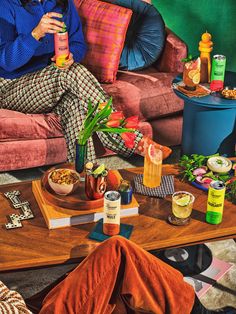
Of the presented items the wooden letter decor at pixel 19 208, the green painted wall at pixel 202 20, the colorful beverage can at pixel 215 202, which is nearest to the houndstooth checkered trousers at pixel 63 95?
the wooden letter decor at pixel 19 208

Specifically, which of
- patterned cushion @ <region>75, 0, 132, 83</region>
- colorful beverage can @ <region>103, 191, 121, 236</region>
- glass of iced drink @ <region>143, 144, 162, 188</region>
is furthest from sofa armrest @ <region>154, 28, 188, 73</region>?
colorful beverage can @ <region>103, 191, 121, 236</region>

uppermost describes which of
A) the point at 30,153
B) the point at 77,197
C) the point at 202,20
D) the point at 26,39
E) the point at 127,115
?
the point at 26,39

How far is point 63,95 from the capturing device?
3.68 metres

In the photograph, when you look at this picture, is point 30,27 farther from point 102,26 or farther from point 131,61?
point 131,61

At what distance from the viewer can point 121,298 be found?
1.79 meters

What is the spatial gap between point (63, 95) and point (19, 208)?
1.20 metres

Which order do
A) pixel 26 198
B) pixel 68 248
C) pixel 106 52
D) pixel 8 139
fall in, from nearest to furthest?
pixel 68 248 < pixel 26 198 < pixel 8 139 < pixel 106 52

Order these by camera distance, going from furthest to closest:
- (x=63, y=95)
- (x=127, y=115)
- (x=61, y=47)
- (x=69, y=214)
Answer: (x=127, y=115), (x=63, y=95), (x=61, y=47), (x=69, y=214)

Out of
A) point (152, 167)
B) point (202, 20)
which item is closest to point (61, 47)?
point (152, 167)

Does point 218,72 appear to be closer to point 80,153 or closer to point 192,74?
point 192,74

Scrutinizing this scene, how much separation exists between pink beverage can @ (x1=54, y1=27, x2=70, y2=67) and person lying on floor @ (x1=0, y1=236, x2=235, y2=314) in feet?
6.04

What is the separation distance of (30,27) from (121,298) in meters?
2.29

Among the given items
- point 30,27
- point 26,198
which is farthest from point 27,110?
point 26,198

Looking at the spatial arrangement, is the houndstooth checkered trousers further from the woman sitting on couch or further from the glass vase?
the glass vase
